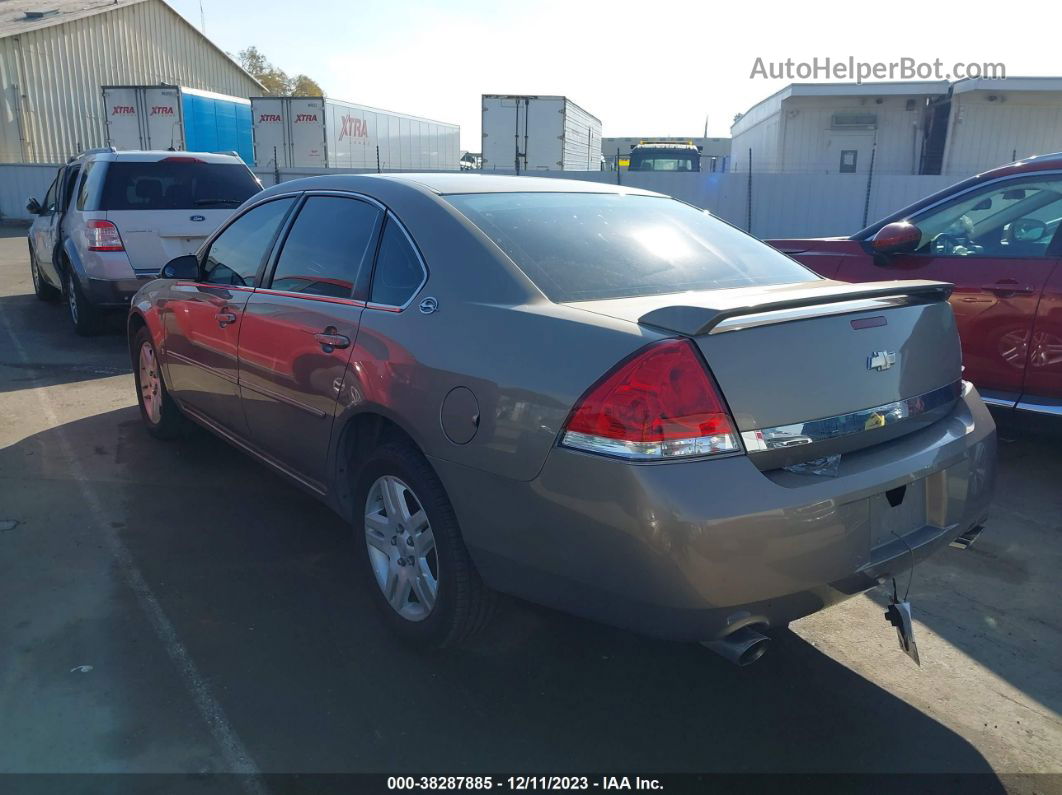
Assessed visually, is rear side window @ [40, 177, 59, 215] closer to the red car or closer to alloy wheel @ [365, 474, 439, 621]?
alloy wheel @ [365, 474, 439, 621]

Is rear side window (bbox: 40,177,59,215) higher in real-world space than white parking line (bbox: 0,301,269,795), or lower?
higher

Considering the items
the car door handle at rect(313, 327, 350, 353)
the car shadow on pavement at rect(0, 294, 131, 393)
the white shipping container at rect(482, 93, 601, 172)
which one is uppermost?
the white shipping container at rect(482, 93, 601, 172)

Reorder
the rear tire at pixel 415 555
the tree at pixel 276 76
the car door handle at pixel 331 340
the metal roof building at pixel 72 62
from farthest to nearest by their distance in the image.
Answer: the tree at pixel 276 76 → the metal roof building at pixel 72 62 → the car door handle at pixel 331 340 → the rear tire at pixel 415 555

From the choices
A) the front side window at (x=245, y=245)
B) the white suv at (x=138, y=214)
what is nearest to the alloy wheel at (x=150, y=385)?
Answer: the front side window at (x=245, y=245)

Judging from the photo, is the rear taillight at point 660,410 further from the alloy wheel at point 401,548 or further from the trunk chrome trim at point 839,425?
the alloy wheel at point 401,548

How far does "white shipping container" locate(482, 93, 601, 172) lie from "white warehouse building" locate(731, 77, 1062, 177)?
6600 mm

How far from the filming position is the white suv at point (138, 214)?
817 cm

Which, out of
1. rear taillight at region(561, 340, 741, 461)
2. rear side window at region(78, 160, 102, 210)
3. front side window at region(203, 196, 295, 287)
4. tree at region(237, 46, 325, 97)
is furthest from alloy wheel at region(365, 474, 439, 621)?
tree at region(237, 46, 325, 97)

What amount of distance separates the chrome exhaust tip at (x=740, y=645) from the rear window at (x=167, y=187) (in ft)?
25.1

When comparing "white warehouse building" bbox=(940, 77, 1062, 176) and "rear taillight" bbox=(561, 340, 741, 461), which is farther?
"white warehouse building" bbox=(940, 77, 1062, 176)

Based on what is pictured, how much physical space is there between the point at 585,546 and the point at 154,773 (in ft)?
4.72

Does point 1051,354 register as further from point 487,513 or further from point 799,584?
point 487,513

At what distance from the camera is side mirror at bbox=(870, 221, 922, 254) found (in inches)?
205

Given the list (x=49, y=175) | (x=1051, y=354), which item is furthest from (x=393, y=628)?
(x=49, y=175)
